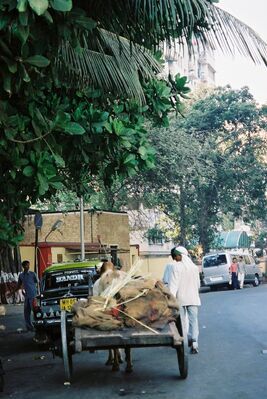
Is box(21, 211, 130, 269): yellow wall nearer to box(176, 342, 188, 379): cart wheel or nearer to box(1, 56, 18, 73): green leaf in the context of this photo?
box(176, 342, 188, 379): cart wheel

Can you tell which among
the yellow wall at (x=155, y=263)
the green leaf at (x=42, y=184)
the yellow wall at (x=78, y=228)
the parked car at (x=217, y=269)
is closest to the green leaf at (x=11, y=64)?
the green leaf at (x=42, y=184)

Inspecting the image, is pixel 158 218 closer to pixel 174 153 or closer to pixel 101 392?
pixel 174 153

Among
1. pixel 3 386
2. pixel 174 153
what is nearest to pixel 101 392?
pixel 3 386

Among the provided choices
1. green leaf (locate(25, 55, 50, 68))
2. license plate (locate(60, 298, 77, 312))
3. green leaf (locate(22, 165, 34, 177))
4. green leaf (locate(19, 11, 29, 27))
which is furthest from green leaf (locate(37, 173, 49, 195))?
license plate (locate(60, 298, 77, 312))

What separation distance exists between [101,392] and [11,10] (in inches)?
186

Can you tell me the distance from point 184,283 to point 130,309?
2.47m

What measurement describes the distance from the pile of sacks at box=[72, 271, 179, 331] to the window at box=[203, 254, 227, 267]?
27058 millimetres

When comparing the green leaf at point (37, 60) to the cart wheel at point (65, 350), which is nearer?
the green leaf at point (37, 60)

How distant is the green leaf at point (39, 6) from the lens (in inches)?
234

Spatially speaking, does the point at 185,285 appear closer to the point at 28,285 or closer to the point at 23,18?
the point at 23,18

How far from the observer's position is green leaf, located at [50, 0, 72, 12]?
20.0 ft

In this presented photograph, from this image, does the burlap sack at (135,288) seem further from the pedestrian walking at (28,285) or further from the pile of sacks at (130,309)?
the pedestrian walking at (28,285)

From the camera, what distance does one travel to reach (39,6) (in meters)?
5.95

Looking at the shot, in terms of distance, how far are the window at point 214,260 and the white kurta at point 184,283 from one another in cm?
2490
